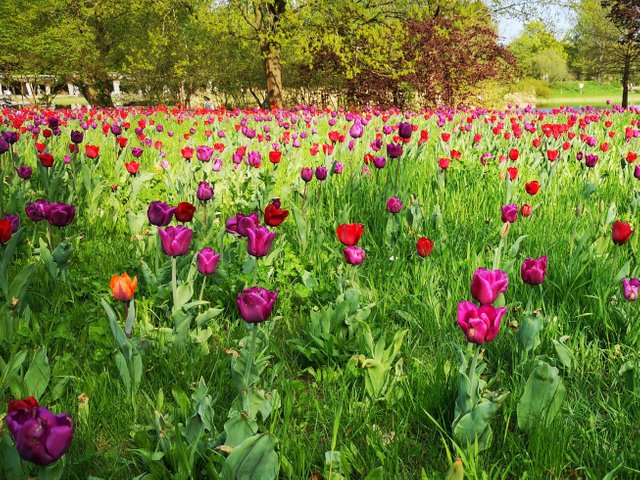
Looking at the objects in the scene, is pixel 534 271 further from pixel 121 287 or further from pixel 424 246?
pixel 121 287

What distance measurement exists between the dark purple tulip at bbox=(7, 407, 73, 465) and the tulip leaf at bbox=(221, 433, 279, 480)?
34 cm

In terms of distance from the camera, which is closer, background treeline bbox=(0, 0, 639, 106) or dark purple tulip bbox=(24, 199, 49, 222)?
dark purple tulip bbox=(24, 199, 49, 222)

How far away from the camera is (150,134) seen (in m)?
6.41

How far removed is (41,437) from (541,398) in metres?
1.09

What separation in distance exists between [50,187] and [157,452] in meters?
2.36

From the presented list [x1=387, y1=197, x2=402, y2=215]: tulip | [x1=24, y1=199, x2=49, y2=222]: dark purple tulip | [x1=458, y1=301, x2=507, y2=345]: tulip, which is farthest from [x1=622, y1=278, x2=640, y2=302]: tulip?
[x1=24, y1=199, x2=49, y2=222]: dark purple tulip

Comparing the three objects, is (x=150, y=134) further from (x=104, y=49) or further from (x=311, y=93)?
(x=104, y=49)

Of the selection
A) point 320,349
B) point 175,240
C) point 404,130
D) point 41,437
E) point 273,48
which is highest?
point 273,48

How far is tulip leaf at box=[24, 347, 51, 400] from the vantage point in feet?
4.76

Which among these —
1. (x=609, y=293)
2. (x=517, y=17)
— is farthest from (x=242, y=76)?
(x=609, y=293)

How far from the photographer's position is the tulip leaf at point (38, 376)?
1452 millimetres

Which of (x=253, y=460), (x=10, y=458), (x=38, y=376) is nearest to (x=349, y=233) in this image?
(x=253, y=460)

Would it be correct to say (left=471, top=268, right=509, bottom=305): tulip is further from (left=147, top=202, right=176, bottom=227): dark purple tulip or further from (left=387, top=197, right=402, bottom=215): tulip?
(left=387, top=197, right=402, bottom=215): tulip

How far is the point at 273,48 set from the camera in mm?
15031
